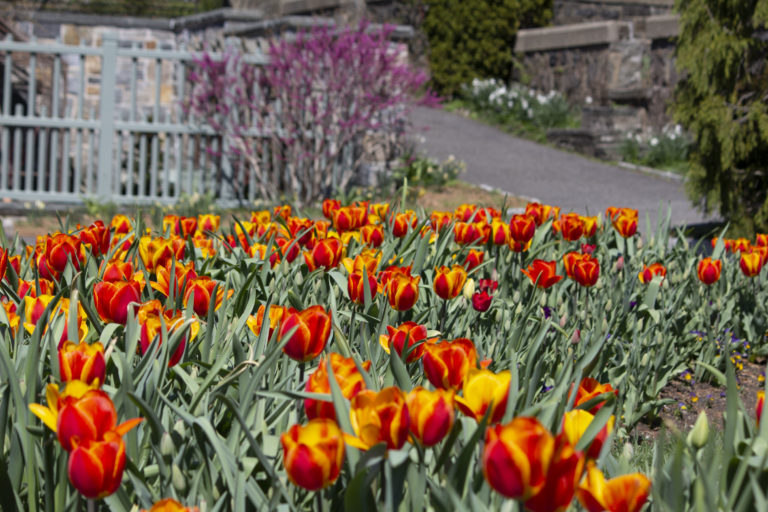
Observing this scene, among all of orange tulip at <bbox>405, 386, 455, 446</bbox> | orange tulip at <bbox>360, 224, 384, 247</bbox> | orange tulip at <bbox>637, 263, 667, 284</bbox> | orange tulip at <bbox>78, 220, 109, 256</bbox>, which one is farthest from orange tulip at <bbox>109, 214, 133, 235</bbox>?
orange tulip at <bbox>405, 386, 455, 446</bbox>

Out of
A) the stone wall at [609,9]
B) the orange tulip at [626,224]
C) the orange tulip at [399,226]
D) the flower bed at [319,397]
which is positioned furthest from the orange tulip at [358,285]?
the stone wall at [609,9]

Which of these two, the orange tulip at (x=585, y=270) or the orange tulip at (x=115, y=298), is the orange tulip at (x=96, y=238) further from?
the orange tulip at (x=585, y=270)

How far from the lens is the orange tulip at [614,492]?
1155 mm

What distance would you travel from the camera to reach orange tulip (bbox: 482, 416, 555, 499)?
1.05m

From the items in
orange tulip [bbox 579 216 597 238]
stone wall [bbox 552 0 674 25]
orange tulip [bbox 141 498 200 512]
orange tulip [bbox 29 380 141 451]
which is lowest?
orange tulip [bbox 579 216 597 238]

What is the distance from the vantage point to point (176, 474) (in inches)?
51.4

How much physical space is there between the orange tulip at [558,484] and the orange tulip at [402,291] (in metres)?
1.01

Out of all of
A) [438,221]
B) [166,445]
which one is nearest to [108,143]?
[438,221]

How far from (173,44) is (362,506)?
16719mm

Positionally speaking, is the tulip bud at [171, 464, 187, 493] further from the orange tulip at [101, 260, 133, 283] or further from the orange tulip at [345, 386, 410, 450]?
the orange tulip at [101, 260, 133, 283]

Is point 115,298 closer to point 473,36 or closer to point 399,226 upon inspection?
point 399,226

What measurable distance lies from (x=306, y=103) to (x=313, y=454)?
7770 millimetres

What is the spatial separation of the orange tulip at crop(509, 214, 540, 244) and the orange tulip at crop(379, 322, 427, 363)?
1.34 m

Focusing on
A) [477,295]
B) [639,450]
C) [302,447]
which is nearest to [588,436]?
[302,447]
